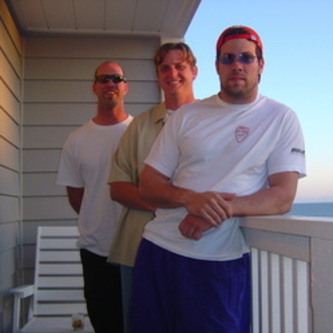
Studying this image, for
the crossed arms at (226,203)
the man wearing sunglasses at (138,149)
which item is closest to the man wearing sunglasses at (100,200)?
the man wearing sunglasses at (138,149)

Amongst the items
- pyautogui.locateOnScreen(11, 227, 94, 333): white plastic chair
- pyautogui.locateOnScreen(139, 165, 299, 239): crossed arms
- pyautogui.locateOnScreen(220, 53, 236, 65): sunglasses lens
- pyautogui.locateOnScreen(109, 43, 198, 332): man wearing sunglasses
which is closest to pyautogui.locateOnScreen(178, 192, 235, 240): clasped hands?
pyautogui.locateOnScreen(139, 165, 299, 239): crossed arms

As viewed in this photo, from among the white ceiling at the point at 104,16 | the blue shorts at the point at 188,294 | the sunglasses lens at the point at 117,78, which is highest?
the white ceiling at the point at 104,16

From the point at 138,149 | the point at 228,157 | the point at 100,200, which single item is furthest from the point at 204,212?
Result: the point at 100,200

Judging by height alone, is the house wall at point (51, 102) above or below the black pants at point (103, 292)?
above

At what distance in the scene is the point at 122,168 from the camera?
2.05 metres

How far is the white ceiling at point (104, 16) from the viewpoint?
3.33m

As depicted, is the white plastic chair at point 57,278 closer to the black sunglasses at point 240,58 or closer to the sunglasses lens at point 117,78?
the sunglasses lens at point 117,78

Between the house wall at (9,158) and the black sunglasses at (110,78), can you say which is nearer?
the black sunglasses at (110,78)

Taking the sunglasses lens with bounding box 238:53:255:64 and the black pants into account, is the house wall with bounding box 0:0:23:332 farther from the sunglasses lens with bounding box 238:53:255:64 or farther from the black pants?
the sunglasses lens with bounding box 238:53:255:64

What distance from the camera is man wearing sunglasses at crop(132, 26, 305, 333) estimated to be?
1420 millimetres

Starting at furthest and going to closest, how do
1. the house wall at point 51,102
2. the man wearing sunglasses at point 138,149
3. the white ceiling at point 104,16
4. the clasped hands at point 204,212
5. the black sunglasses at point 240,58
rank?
1. the house wall at point 51,102
2. the white ceiling at point 104,16
3. the man wearing sunglasses at point 138,149
4. the black sunglasses at point 240,58
5. the clasped hands at point 204,212

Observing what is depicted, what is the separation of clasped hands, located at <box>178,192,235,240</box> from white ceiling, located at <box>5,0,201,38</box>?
7.18ft

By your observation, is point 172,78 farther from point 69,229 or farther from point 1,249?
point 69,229

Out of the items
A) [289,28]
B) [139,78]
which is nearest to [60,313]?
[139,78]
